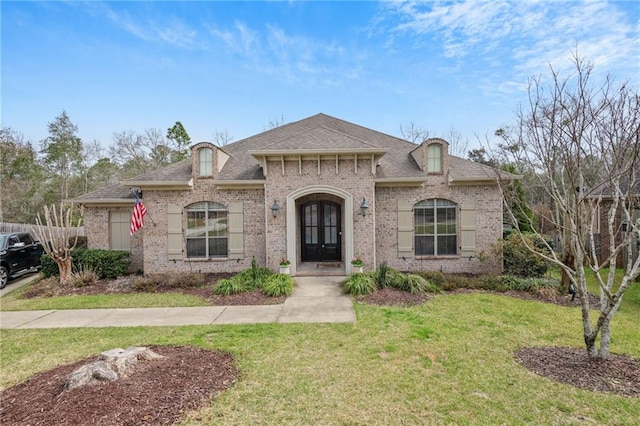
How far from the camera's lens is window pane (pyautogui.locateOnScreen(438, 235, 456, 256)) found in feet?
35.4

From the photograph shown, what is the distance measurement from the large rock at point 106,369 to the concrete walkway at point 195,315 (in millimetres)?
2328

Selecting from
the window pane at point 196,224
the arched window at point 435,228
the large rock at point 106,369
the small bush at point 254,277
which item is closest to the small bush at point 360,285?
the small bush at point 254,277

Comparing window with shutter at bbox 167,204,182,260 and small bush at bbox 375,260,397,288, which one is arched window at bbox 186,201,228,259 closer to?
window with shutter at bbox 167,204,182,260

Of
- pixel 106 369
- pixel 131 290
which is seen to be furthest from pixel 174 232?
pixel 106 369

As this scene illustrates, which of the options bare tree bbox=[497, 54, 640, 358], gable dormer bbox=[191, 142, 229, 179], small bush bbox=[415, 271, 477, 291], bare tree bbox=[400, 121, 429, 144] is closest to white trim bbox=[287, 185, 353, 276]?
small bush bbox=[415, 271, 477, 291]

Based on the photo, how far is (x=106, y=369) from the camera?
12.3ft

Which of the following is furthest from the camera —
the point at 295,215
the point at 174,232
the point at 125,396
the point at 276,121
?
the point at 276,121

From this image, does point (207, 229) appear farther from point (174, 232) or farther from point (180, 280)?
point (180, 280)

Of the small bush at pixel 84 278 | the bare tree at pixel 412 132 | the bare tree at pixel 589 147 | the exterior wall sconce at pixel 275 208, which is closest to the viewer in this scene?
the bare tree at pixel 589 147

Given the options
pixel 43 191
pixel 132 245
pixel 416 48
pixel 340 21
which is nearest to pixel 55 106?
pixel 43 191

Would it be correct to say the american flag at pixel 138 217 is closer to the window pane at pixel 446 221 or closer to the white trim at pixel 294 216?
the white trim at pixel 294 216

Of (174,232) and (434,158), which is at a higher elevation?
(434,158)

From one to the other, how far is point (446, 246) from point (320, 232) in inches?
179

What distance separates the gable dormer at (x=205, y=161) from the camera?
10.8 m
